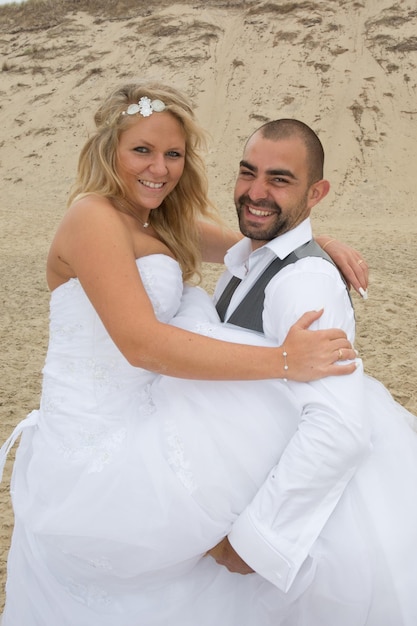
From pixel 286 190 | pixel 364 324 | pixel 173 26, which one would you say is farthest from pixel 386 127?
pixel 286 190

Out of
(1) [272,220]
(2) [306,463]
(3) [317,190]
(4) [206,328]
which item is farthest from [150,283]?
(2) [306,463]

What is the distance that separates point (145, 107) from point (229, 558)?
61.4 inches

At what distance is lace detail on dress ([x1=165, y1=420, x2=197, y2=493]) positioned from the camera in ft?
6.53

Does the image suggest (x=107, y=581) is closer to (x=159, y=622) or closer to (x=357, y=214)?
(x=159, y=622)

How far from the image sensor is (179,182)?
2.71 metres

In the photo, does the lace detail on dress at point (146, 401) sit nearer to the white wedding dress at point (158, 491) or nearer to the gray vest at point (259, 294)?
the white wedding dress at point (158, 491)

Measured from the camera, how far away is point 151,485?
2014 millimetres

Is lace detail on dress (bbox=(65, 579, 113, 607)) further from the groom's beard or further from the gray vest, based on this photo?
the groom's beard

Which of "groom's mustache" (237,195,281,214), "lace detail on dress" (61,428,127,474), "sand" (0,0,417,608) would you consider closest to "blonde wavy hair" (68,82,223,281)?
"groom's mustache" (237,195,281,214)

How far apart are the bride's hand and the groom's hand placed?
0.58 meters

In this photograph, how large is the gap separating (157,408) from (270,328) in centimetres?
45

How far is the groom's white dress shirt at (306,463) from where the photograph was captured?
186 centimetres

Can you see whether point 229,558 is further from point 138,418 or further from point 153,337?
point 153,337

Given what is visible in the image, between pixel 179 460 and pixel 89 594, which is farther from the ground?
pixel 179 460
